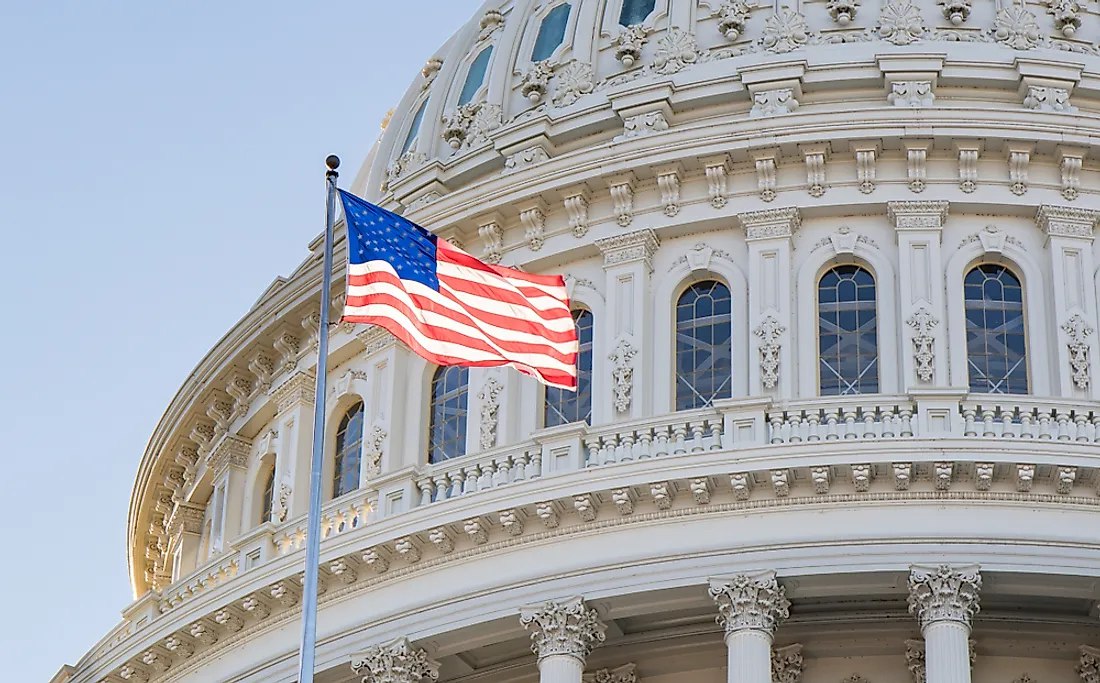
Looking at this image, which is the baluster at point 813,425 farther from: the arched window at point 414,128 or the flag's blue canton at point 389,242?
the arched window at point 414,128

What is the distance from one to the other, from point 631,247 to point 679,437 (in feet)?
18.9

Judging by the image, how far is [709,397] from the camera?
44.3 meters

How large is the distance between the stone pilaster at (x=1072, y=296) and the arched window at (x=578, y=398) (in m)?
7.32

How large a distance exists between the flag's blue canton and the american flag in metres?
0.01

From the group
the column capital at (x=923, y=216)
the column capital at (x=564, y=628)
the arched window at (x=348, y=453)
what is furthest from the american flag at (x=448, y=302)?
the arched window at (x=348, y=453)

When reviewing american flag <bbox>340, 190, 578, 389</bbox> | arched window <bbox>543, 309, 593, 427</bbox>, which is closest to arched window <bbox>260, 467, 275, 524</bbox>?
arched window <bbox>543, 309, 593, 427</bbox>

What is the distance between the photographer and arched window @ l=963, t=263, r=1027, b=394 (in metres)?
43.5

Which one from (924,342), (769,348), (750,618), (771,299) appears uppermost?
(771,299)

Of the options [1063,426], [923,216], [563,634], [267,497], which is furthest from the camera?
[267,497]

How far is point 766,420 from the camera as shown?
1610 inches

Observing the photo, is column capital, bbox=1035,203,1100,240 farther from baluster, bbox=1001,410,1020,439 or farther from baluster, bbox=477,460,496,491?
baluster, bbox=477,460,496,491

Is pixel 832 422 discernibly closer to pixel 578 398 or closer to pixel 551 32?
pixel 578 398

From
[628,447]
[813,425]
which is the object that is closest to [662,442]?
[628,447]

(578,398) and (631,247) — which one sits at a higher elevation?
(631,247)
